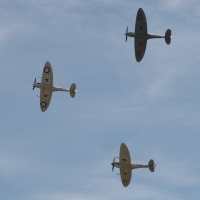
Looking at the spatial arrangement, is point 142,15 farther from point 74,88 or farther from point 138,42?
point 74,88

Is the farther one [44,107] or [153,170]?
[44,107]

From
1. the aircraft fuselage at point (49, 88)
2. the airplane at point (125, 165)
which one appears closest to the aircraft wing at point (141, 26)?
the aircraft fuselage at point (49, 88)

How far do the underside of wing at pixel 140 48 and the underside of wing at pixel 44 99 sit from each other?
16565mm

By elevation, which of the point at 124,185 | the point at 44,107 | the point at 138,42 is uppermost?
the point at 138,42

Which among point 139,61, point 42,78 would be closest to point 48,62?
point 42,78

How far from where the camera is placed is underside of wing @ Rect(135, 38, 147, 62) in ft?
378

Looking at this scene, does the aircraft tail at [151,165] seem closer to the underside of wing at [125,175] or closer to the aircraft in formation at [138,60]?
the aircraft in formation at [138,60]

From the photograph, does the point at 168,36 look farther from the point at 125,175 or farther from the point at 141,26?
the point at 125,175

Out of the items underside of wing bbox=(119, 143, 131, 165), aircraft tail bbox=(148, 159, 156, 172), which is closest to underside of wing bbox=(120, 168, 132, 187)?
underside of wing bbox=(119, 143, 131, 165)

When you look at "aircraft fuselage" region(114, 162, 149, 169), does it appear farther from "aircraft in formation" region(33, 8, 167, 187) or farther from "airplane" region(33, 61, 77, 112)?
"airplane" region(33, 61, 77, 112)

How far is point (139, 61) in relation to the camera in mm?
117188

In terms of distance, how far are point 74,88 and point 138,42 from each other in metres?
13.4

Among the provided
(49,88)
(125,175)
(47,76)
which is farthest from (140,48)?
(125,175)

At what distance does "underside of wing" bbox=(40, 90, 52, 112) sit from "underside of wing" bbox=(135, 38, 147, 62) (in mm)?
16565
